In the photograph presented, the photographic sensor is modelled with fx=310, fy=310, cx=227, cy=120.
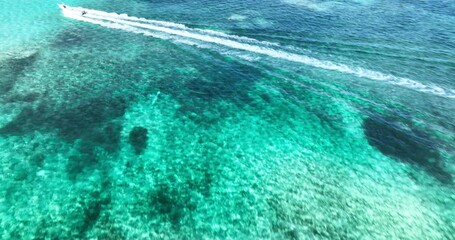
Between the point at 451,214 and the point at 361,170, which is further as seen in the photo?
the point at 361,170

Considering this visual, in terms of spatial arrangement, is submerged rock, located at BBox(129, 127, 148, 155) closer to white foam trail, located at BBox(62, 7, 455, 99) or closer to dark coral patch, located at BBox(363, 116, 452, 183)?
white foam trail, located at BBox(62, 7, 455, 99)

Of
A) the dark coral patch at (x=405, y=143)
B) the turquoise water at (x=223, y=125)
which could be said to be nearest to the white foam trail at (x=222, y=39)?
the turquoise water at (x=223, y=125)

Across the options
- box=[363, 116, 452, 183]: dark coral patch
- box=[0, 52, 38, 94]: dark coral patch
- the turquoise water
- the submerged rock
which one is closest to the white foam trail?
the turquoise water

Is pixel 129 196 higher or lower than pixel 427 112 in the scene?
lower

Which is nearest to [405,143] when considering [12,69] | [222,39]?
[222,39]

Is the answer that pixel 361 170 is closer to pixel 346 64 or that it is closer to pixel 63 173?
A: pixel 346 64

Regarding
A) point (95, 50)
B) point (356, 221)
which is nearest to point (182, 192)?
point (356, 221)
